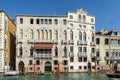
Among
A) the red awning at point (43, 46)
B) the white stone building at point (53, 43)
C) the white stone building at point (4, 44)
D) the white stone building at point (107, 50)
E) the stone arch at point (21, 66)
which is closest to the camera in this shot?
the white stone building at point (4, 44)

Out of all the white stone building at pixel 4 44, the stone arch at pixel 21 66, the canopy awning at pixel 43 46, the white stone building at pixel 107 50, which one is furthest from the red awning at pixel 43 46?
the white stone building at pixel 107 50

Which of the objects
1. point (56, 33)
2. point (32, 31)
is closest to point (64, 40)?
point (56, 33)

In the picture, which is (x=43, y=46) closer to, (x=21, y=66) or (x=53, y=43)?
(x=53, y=43)

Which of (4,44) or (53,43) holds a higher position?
(53,43)

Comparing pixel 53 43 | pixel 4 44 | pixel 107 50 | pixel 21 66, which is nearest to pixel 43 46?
pixel 53 43

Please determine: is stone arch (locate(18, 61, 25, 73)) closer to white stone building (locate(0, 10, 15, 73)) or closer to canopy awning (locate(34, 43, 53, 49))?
white stone building (locate(0, 10, 15, 73))

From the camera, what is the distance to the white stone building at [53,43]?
45.9 metres

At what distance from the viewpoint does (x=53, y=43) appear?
46.9 meters

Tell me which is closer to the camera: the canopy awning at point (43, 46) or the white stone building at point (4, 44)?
the white stone building at point (4, 44)

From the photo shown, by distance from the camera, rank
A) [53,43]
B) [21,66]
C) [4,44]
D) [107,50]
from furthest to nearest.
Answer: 1. [107,50]
2. [53,43]
3. [21,66]
4. [4,44]

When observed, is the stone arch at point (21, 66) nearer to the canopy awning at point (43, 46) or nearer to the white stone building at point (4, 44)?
the white stone building at point (4, 44)

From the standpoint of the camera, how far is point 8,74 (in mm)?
37781

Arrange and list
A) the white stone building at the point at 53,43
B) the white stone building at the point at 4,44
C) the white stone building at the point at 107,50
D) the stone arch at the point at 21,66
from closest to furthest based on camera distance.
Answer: the white stone building at the point at 4,44 → the stone arch at the point at 21,66 → the white stone building at the point at 53,43 → the white stone building at the point at 107,50

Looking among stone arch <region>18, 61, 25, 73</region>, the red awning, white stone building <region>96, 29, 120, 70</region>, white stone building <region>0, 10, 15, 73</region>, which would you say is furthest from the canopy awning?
white stone building <region>96, 29, 120, 70</region>
